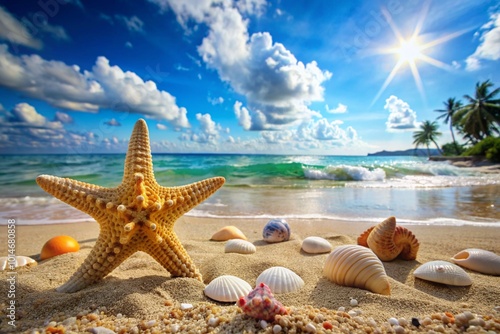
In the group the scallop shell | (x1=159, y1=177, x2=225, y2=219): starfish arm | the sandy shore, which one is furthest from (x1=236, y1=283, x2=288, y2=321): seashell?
(x1=159, y1=177, x2=225, y2=219): starfish arm

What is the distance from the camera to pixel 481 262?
3.13m

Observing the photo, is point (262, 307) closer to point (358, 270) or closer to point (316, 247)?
point (358, 270)

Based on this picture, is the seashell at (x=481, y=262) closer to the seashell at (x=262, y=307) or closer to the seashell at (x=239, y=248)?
the seashell at (x=239, y=248)

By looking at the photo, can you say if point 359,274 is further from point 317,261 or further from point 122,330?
point 122,330

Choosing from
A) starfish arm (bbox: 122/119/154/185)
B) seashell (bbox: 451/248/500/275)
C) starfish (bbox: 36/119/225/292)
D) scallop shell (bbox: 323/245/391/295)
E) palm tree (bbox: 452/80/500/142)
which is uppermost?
palm tree (bbox: 452/80/500/142)

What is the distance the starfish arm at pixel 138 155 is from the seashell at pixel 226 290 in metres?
1.23

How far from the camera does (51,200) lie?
377 inches

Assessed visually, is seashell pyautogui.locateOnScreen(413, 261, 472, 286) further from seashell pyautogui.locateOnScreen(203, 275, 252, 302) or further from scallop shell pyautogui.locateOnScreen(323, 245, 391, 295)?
seashell pyautogui.locateOnScreen(203, 275, 252, 302)

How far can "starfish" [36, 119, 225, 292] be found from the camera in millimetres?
2352

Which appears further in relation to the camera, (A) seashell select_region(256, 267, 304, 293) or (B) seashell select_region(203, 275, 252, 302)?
(A) seashell select_region(256, 267, 304, 293)

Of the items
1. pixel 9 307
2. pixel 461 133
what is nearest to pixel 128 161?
pixel 9 307

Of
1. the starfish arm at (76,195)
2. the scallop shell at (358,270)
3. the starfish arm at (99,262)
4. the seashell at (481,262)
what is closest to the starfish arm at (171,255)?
the starfish arm at (99,262)

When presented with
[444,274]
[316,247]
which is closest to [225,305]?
[316,247]

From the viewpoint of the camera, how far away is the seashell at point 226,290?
2.31m
